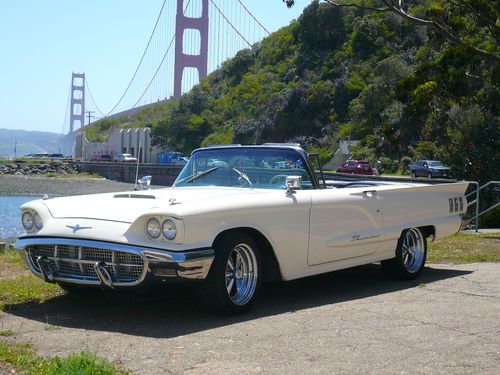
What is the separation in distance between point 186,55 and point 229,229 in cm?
9061

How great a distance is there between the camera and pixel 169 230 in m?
5.15

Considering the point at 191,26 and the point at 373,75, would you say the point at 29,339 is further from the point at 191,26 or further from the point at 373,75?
the point at 191,26

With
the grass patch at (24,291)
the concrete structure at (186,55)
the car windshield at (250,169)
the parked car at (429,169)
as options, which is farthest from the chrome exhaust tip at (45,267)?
the concrete structure at (186,55)

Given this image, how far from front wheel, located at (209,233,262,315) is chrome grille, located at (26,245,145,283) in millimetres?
546

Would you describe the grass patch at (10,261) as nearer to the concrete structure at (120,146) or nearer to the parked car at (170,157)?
the parked car at (170,157)

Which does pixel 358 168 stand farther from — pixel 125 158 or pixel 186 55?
pixel 186 55

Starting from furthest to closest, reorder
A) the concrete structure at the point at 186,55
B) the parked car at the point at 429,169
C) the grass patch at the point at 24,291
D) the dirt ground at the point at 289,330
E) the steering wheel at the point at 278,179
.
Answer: the concrete structure at the point at 186,55
the parked car at the point at 429,169
the steering wheel at the point at 278,179
the grass patch at the point at 24,291
the dirt ground at the point at 289,330

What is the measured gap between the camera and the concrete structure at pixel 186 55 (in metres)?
92.8

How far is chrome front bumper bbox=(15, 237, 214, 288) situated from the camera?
200 inches

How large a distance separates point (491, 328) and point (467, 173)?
60.1ft

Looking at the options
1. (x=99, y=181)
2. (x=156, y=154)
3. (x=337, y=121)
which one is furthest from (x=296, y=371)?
(x=156, y=154)

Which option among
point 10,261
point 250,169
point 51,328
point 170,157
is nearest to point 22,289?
point 51,328

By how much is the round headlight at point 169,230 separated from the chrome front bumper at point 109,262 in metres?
0.10

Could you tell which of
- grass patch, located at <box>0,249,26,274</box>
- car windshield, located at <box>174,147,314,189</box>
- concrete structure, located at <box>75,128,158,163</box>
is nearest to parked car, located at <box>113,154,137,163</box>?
concrete structure, located at <box>75,128,158,163</box>
